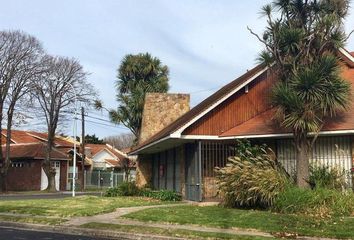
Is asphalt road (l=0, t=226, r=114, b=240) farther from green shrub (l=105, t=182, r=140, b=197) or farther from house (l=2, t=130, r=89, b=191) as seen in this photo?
house (l=2, t=130, r=89, b=191)

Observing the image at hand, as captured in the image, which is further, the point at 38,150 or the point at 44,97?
the point at 38,150

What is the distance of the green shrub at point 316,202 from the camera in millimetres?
15227

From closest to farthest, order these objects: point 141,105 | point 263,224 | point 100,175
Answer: point 263,224 < point 141,105 < point 100,175

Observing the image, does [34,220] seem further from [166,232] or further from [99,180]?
[99,180]

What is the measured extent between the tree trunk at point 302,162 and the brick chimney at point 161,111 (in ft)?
44.7

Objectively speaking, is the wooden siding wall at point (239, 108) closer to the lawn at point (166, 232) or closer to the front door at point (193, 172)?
the front door at point (193, 172)

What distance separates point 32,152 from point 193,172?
3386 cm

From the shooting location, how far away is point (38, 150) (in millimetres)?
52688

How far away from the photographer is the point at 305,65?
18547 mm

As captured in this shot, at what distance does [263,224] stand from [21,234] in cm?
682

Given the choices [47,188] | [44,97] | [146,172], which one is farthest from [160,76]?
[47,188]

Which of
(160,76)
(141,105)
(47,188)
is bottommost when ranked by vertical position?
(47,188)

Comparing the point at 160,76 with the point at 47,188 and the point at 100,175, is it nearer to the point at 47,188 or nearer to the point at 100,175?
the point at 47,188

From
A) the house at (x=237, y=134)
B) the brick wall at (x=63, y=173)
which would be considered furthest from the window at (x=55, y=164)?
the house at (x=237, y=134)
